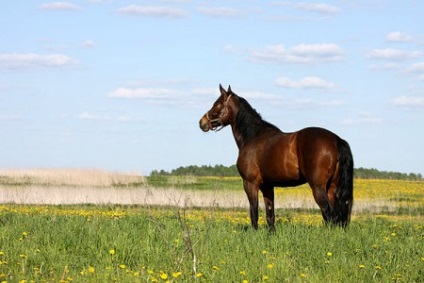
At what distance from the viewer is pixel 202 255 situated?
956cm

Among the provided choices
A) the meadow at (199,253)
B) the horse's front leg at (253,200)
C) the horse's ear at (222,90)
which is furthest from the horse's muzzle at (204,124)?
the meadow at (199,253)

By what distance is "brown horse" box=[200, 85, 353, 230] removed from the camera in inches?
509

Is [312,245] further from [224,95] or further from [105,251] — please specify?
[224,95]

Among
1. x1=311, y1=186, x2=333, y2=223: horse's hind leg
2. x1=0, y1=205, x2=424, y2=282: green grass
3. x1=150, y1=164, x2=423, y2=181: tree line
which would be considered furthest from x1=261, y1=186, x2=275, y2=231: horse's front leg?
x1=150, y1=164, x2=423, y2=181: tree line

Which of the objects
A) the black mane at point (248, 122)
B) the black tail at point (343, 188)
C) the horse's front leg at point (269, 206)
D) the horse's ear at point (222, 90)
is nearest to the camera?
the black tail at point (343, 188)

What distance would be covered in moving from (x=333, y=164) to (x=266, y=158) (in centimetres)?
150

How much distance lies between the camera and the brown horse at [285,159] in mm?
12938

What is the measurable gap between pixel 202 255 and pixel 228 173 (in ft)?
144

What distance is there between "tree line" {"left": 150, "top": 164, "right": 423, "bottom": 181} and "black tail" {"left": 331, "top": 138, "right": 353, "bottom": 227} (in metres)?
37.8

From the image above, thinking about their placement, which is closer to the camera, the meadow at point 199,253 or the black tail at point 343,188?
the meadow at point 199,253

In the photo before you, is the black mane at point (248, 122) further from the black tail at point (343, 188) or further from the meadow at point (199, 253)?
the meadow at point (199, 253)

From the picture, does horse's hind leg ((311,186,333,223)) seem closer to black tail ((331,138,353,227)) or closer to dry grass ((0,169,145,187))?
black tail ((331,138,353,227))

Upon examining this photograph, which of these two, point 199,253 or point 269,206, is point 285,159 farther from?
point 199,253

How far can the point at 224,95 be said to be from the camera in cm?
1491
